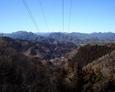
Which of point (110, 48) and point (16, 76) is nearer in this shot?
point (16, 76)

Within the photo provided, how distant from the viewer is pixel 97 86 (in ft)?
123

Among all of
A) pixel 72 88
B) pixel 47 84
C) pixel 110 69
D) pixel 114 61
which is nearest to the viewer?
pixel 47 84

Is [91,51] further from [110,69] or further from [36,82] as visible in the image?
[36,82]

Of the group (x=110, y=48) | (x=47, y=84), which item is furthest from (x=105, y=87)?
(x=110, y=48)

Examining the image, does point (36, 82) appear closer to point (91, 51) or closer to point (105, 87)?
point (105, 87)

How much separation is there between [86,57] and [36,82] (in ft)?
139

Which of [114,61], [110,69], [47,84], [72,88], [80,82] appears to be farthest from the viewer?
[114,61]

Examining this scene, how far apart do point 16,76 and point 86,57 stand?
43398mm

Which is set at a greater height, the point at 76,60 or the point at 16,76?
the point at 16,76

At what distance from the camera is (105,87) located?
122 feet

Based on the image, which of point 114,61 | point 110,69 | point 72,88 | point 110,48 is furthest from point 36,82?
point 110,48

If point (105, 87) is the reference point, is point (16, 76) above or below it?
above

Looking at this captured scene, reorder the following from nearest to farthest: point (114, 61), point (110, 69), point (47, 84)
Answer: point (47, 84)
point (110, 69)
point (114, 61)

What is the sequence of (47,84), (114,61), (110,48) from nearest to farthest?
(47,84)
(114,61)
(110,48)
